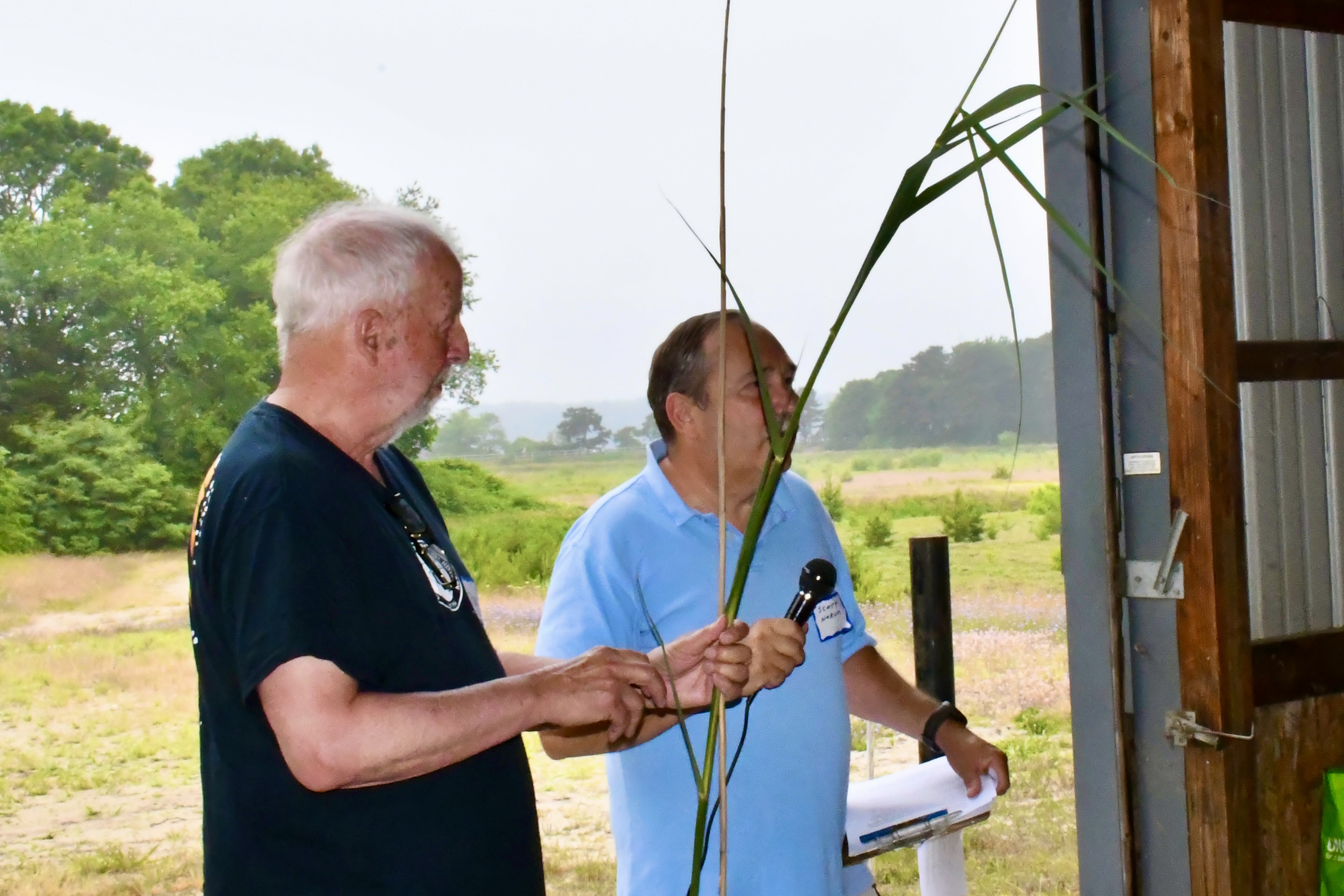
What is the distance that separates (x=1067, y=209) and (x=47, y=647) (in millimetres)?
4720

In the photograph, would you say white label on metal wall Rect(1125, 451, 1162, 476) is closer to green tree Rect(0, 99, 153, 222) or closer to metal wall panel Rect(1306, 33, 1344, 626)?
metal wall panel Rect(1306, 33, 1344, 626)

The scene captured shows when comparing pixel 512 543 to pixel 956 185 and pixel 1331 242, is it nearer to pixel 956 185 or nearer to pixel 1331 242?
pixel 1331 242

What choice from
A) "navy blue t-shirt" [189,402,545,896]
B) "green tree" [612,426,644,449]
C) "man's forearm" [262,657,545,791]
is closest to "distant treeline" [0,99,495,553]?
"green tree" [612,426,644,449]

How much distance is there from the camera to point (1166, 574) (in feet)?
6.08

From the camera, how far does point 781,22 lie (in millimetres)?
6371

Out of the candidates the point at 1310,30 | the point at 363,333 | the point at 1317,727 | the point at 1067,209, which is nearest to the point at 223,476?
the point at 363,333

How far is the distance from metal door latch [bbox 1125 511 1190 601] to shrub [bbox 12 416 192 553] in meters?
4.27

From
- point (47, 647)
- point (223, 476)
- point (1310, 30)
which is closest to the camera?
point (223, 476)

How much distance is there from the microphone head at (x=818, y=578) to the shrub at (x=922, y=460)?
494cm

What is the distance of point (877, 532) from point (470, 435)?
2419mm

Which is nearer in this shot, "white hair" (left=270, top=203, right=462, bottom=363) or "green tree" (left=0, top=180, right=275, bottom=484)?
"white hair" (left=270, top=203, right=462, bottom=363)

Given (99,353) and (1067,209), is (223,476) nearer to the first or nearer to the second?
(1067,209)

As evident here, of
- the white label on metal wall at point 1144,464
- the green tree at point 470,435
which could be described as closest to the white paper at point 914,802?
the white label on metal wall at point 1144,464

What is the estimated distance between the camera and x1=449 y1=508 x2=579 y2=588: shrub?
555 cm
